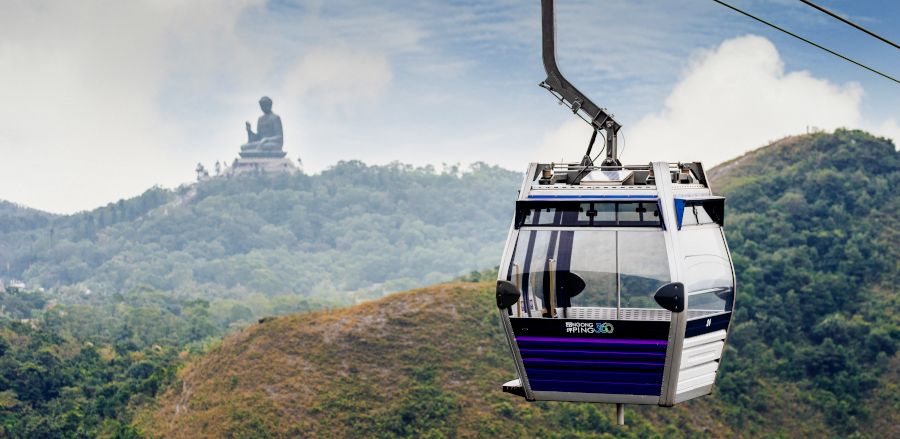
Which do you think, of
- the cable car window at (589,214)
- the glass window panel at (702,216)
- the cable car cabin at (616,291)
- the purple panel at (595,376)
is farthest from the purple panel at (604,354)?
the glass window panel at (702,216)

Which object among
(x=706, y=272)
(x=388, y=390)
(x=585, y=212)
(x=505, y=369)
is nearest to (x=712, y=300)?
(x=706, y=272)

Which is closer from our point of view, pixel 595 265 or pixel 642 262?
pixel 642 262

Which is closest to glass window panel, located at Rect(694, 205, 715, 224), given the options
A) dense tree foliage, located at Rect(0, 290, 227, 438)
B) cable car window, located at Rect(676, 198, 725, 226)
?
cable car window, located at Rect(676, 198, 725, 226)

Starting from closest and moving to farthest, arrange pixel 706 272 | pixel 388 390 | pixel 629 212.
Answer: pixel 629 212 → pixel 706 272 → pixel 388 390

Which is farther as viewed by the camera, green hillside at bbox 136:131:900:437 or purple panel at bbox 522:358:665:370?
green hillside at bbox 136:131:900:437

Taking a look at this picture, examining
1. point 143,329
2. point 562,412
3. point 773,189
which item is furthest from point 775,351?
point 143,329

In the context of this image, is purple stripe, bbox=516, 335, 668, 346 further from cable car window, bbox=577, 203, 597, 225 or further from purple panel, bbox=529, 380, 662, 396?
cable car window, bbox=577, 203, 597, 225

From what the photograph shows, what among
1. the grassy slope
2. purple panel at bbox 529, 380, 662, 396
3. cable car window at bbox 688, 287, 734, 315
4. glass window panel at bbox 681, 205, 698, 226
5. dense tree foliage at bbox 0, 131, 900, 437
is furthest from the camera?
dense tree foliage at bbox 0, 131, 900, 437

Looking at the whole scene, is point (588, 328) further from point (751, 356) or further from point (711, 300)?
point (751, 356)
